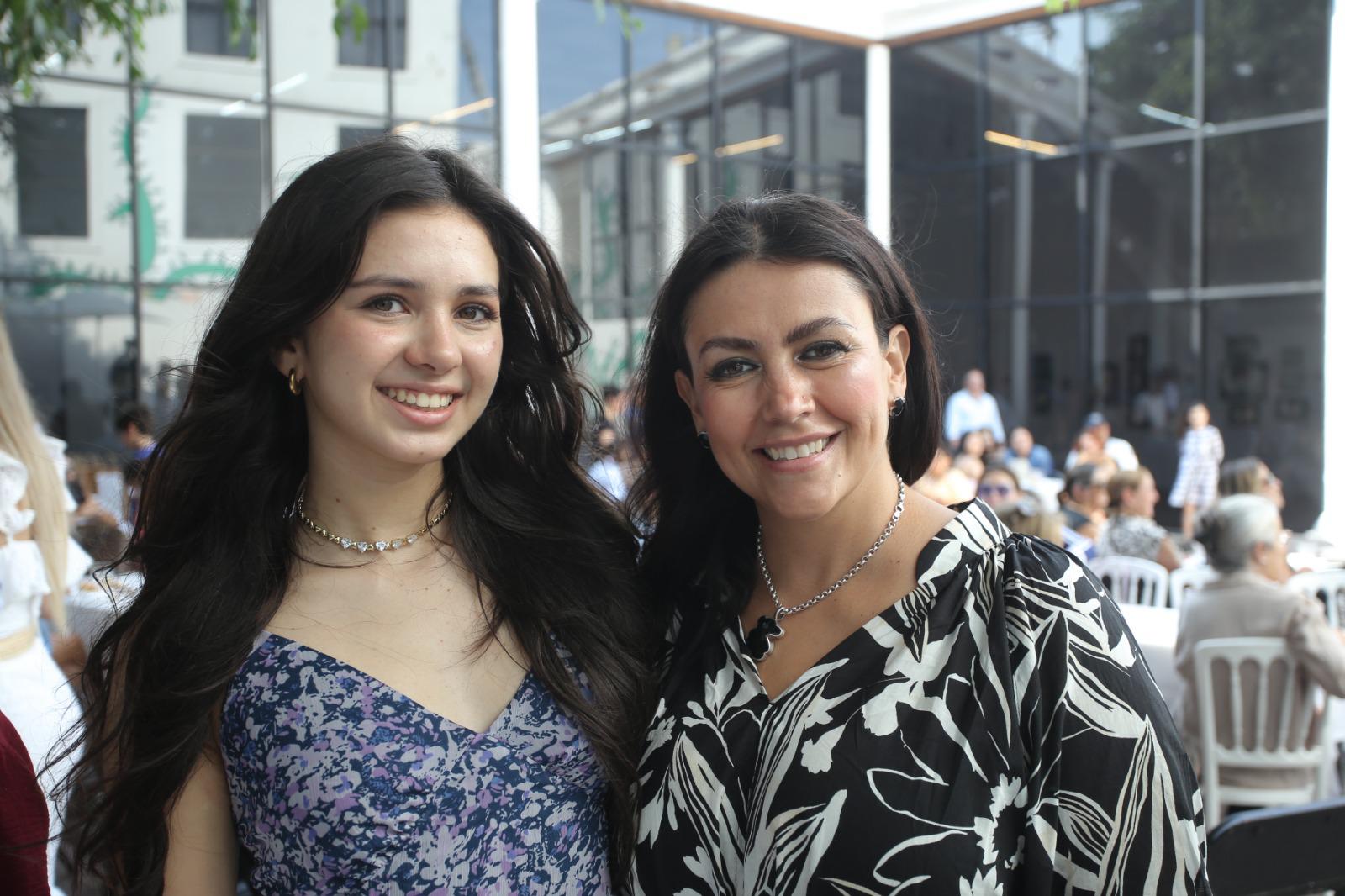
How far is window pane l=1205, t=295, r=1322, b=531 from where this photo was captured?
12.9 metres

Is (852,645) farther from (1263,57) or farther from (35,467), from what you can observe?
(1263,57)

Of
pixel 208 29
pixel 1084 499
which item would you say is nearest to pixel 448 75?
pixel 208 29

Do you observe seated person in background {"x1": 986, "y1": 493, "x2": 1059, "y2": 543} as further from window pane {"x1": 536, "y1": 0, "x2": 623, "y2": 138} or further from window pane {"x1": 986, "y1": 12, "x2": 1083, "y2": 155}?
window pane {"x1": 986, "y1": 12, "x2": 1083, "y2": 155}

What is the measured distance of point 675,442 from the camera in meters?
2.03

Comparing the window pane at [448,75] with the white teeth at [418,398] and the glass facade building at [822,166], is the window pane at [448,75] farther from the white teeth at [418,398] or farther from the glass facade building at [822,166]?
the white teeth at [418,398]

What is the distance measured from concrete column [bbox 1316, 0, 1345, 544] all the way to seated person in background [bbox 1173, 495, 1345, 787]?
9.41m

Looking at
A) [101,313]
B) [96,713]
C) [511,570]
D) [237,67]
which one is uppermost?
[237,67]

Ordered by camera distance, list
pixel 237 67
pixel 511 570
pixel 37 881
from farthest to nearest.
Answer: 1. pixel 237 67
2. pixel 511 570
3. pixel 37 881

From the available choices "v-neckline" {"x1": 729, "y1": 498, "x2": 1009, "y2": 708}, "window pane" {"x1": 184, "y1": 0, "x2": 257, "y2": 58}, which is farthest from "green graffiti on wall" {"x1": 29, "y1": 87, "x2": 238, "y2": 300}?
"v-neckline" {"x1": 729, "y1": 498, "x2": 1009, "y2": 708}

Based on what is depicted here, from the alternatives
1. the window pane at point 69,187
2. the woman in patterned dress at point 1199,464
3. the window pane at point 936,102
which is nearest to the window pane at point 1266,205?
the woman in patterned dress at point 1199,464

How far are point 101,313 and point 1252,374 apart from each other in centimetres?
1188

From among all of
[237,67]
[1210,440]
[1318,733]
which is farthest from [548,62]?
[1318,733]

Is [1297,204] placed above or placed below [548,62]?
below

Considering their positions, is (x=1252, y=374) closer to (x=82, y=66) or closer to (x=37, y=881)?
(x=82, y=66)
